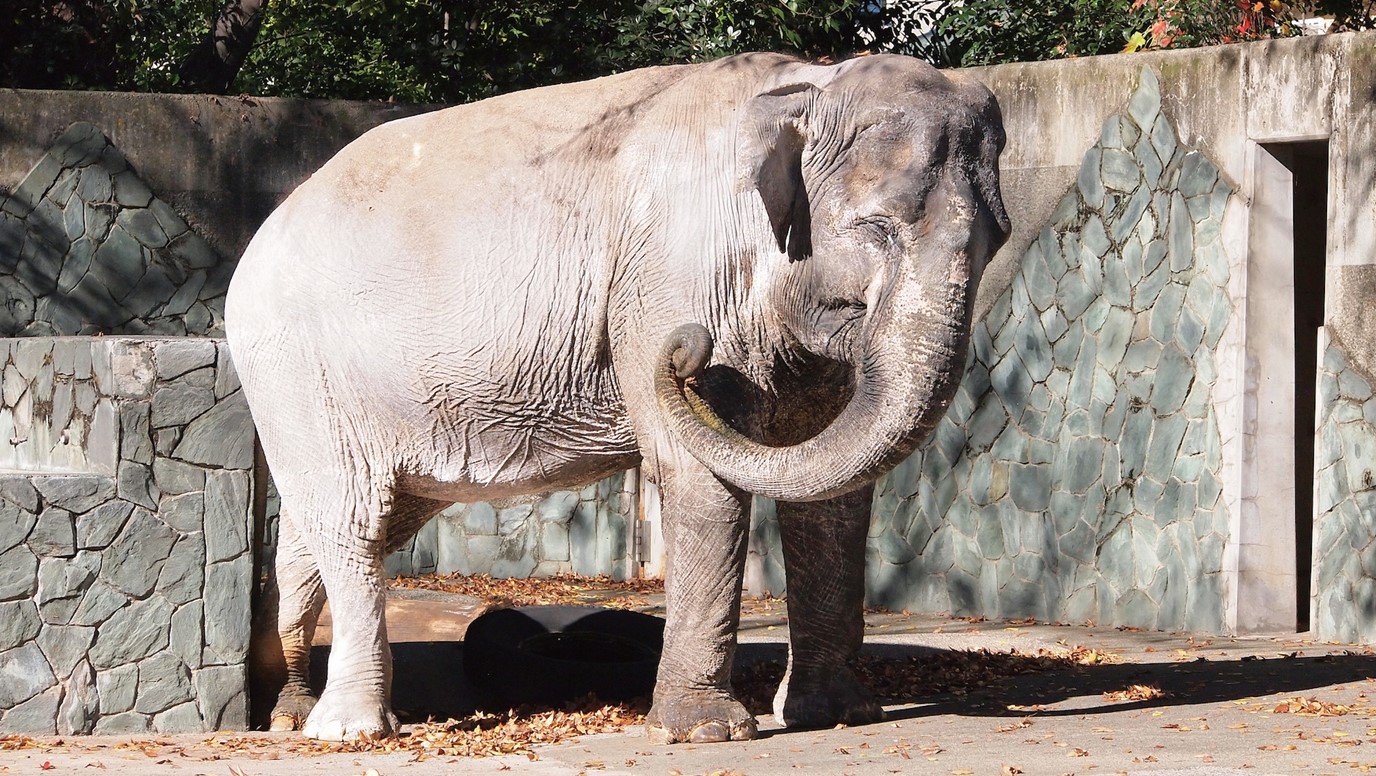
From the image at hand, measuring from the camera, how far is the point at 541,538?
12453 mm

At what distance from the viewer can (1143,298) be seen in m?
9.85

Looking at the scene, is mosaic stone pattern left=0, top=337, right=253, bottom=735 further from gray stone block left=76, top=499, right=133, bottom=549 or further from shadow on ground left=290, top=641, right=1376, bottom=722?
shadow on ground left=290, top=641, right=1376, bottom=722

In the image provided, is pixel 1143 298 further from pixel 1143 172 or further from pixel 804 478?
pixel 804 478

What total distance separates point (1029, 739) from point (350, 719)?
255cm

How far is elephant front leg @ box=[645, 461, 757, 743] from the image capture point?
624 cm

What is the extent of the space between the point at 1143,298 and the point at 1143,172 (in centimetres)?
70

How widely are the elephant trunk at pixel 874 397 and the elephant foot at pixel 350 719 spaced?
1775 mm

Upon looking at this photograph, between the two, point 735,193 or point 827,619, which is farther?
point 827,619

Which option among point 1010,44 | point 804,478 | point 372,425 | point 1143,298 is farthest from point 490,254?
point 1010,44

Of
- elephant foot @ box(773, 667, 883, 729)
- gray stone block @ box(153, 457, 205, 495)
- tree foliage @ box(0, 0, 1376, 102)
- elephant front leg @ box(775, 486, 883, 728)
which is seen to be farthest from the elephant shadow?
tree foliage @ box(0, 0, 1376, 102)

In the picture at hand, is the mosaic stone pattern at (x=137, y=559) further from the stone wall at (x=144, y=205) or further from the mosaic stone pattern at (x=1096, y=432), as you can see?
the mosaic stone pattern at (x=1096, y=432)

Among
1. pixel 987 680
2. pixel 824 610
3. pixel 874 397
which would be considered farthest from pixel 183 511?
pixel 987 680

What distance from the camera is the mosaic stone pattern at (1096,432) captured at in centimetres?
954

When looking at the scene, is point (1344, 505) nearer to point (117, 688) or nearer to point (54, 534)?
point (117, 688)
